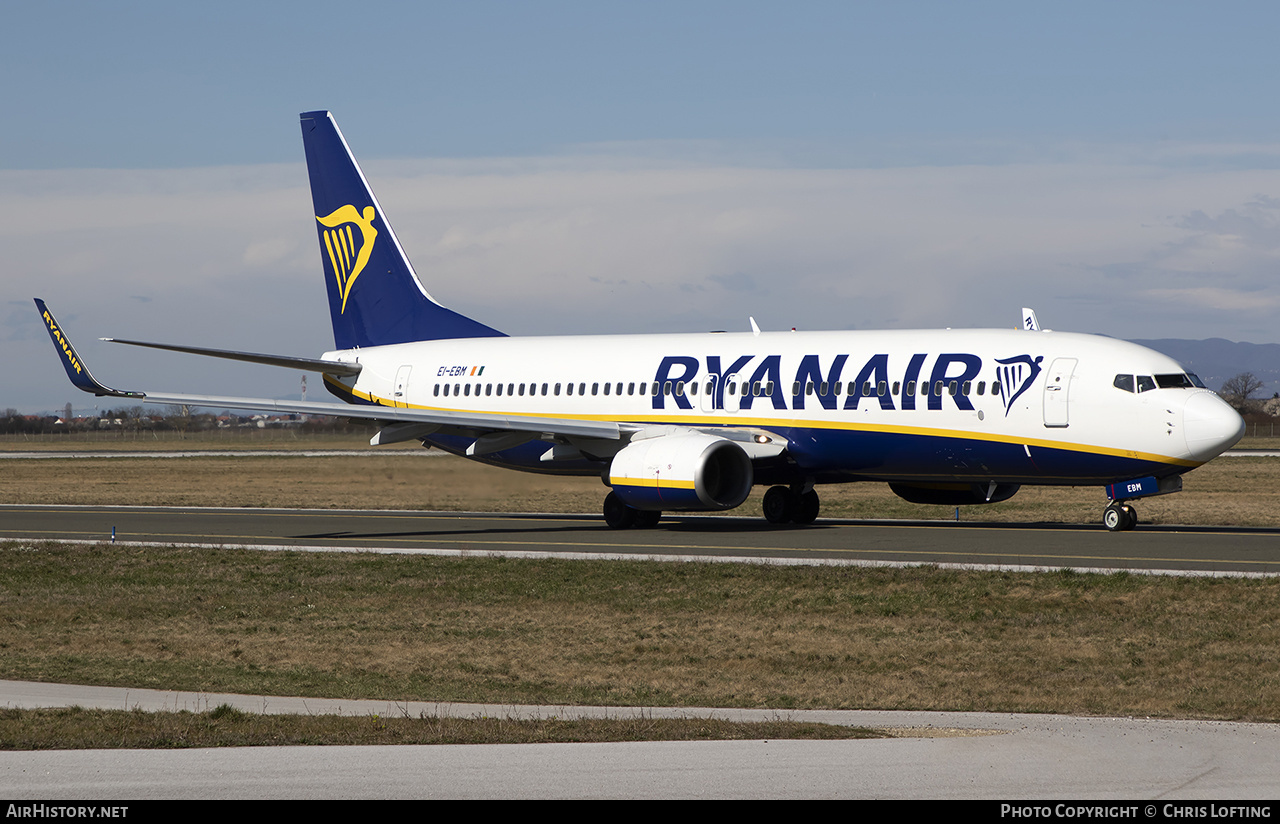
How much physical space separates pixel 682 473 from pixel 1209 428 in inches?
386

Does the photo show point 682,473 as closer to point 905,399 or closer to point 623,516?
point 623,516

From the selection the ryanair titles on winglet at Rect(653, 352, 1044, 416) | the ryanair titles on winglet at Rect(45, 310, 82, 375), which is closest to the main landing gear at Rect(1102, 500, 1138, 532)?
the ryanair titles on winglet at Rect(653, 352, 1044, 416)

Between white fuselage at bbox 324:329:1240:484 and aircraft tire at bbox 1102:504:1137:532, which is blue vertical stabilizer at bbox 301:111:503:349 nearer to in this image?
white fuselage at bbox 324:329:1240:484

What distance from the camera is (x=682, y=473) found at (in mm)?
28969

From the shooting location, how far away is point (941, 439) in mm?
28359

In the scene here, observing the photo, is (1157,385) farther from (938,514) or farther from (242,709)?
(242,709)

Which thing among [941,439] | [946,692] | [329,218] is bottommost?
[946,692]

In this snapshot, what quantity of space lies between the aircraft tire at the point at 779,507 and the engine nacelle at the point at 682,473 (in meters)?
2.80

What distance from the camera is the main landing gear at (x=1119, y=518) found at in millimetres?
28484

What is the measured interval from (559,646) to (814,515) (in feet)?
51.6

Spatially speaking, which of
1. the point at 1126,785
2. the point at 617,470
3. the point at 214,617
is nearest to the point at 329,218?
the point at 617,470

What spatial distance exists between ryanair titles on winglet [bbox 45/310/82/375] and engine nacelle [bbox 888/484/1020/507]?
18230 mm

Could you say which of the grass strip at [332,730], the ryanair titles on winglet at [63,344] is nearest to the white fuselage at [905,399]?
the ryanair titles on winglet at [63,344]

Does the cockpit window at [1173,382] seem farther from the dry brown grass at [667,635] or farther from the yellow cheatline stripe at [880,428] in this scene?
the dry brown grass at [667,635]
